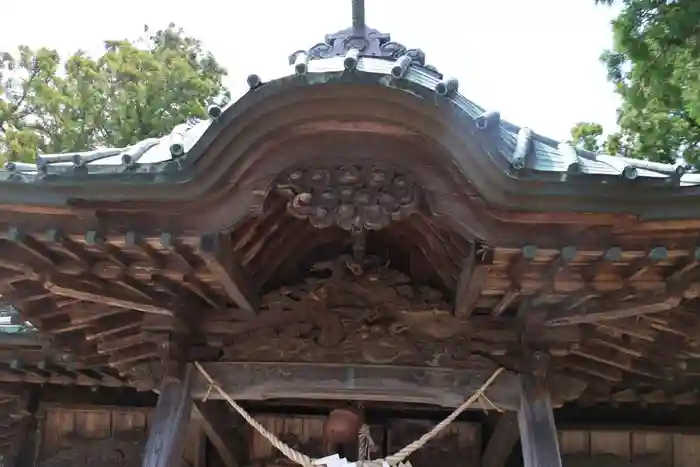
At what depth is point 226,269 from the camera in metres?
3.47

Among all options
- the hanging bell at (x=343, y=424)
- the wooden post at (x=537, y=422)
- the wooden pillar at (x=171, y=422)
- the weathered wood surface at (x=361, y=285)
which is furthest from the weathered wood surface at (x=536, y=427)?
the wooden pillar at (x=171, y=422)

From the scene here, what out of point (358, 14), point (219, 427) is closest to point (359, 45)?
point (358, 14)

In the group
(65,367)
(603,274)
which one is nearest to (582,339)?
(603,274)

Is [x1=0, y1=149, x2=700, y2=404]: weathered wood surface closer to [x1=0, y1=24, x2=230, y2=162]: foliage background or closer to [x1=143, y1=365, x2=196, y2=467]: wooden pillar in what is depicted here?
[x1=143, y1=365, x2=196, y2=467]: wooden pillar

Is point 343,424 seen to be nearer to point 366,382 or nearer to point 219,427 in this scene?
point 366,382

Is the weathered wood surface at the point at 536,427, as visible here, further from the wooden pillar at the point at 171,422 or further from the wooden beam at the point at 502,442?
the wooden pillar at the point at 171,422

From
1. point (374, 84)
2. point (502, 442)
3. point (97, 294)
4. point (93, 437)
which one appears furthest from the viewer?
point (93, 437)

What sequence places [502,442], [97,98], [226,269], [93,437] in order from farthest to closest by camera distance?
[97,98] < [93,437] < [502,442] < [226,269]

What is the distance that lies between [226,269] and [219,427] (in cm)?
169

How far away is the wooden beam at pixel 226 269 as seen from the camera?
3.23 m

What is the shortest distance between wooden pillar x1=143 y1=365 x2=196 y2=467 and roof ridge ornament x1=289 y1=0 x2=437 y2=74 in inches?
71.2

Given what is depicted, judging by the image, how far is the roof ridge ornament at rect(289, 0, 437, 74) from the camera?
4.25 m

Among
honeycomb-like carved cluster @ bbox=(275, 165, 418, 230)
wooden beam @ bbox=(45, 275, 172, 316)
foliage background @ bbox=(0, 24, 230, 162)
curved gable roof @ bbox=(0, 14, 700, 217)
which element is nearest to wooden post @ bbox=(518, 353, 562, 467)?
curved gable roof @ bbox=(0, 14, 700, 217)

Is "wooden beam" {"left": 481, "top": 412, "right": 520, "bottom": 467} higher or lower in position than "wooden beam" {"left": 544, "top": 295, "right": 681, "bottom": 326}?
lower
